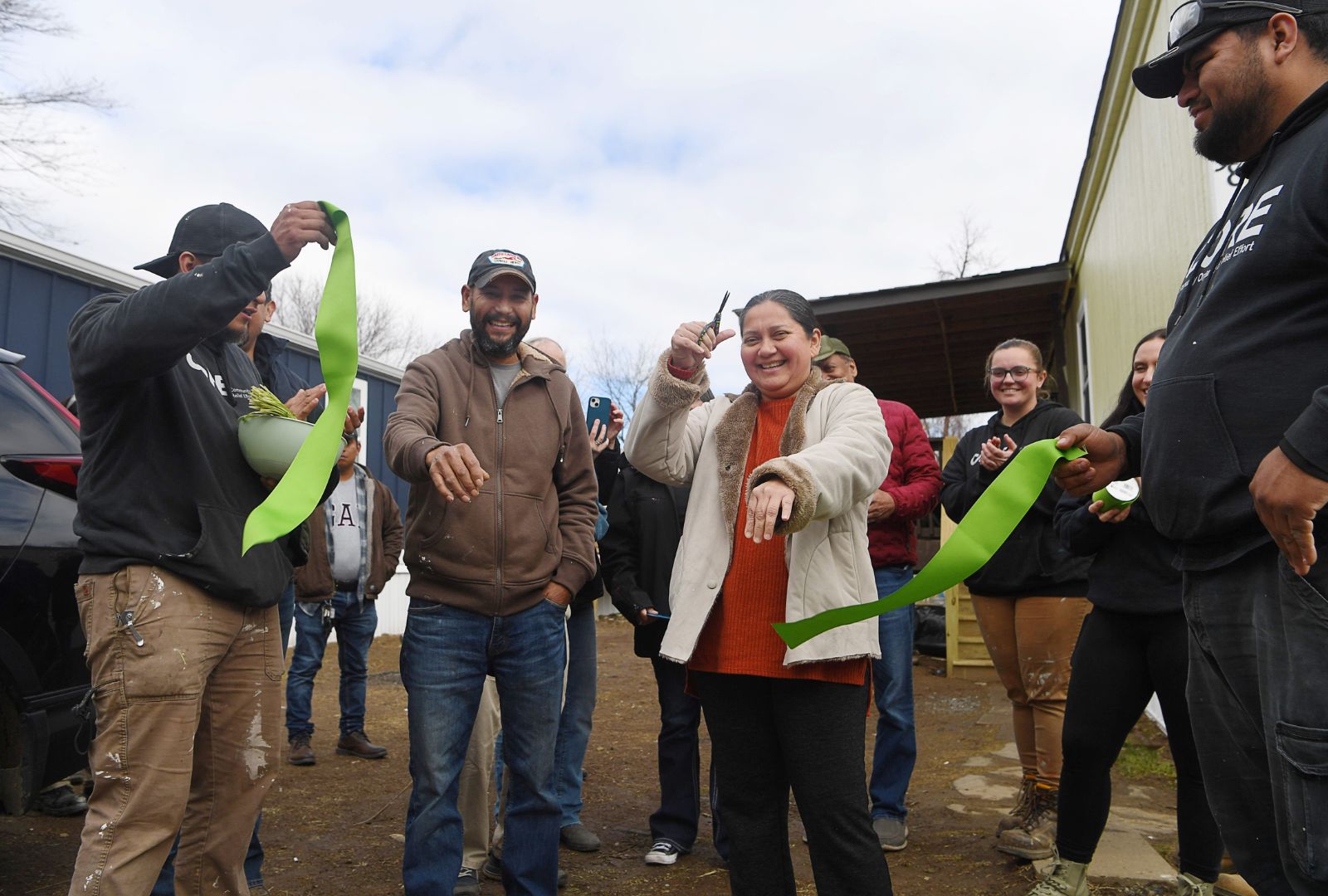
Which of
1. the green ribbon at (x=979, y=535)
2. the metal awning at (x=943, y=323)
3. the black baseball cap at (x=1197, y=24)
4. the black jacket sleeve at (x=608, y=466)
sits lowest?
the green ribbon at (x=979, y=535)

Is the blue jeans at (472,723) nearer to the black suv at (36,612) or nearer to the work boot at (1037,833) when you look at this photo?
the black suv at (36,612)

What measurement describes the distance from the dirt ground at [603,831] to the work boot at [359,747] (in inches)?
3.7

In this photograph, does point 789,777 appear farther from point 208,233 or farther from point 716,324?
point 208,233

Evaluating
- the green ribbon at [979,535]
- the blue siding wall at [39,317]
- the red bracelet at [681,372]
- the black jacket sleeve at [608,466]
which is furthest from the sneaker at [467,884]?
the blue siding wall at [39,317]

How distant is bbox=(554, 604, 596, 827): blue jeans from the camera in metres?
4.23

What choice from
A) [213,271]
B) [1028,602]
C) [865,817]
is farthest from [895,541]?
[213,271]

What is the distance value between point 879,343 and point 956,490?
7.74 metres

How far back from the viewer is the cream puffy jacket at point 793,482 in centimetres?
242

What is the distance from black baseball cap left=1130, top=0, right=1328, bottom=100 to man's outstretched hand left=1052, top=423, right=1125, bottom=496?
78 centimetres

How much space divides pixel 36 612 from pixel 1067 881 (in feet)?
11.5

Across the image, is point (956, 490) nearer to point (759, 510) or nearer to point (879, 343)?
point (759, 510)

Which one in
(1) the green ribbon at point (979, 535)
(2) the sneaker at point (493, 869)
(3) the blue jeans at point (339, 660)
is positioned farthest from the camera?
(3) the blue jeans at point (339, 660)

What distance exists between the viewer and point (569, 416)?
3.45 m

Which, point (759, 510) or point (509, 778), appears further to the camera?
point (509, 778)
